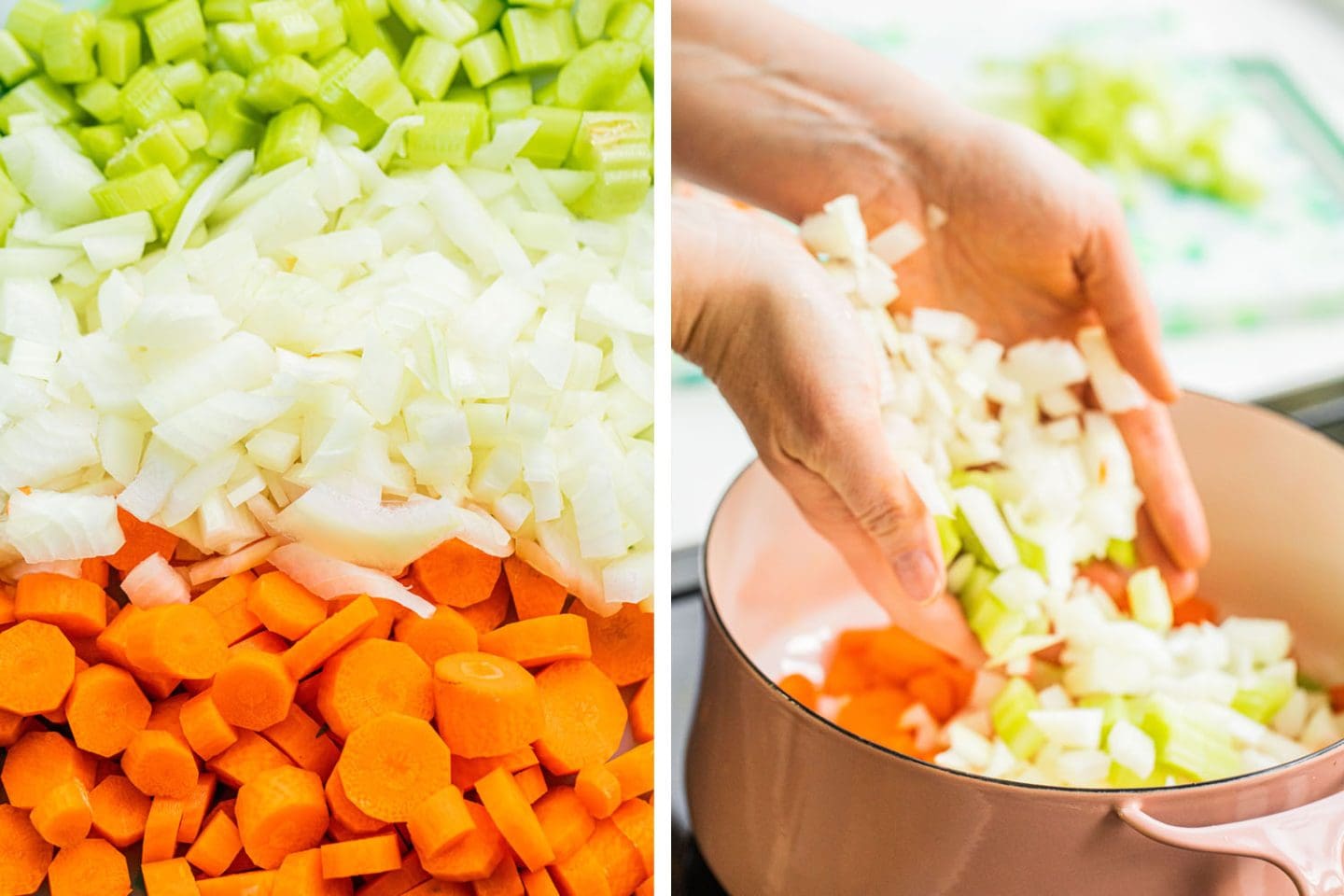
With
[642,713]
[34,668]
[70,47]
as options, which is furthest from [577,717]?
[70,47]

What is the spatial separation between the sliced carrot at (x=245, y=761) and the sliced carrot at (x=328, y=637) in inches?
1.3

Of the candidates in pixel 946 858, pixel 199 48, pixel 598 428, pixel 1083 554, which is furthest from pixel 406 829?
pixel 1083 554

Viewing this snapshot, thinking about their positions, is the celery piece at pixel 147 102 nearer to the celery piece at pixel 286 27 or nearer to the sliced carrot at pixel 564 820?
the celery piece at pixel 286 27

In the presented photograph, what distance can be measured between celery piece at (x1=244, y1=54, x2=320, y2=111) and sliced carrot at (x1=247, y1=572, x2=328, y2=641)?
0.26 meters

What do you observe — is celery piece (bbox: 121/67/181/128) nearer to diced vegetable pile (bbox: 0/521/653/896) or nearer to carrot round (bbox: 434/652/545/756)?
diced vegetable pile (bbox: 0/521/653/896)

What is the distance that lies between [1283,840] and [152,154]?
679 millimetres

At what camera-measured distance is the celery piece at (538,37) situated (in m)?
0.64

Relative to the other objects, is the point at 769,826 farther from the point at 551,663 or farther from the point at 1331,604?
the point at 1331,604

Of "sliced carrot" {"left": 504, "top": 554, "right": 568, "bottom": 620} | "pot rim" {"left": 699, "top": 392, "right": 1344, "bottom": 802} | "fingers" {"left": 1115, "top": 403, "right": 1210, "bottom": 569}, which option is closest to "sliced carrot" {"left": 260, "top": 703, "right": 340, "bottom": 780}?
"sliced carrot" {"left": 504, "top": 554, "right": 568, "bottom": 620}

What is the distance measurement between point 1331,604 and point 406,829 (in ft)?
2.68

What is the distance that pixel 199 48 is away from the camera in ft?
2.11

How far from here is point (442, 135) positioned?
619 mm

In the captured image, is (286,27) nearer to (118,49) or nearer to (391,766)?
(118,49)

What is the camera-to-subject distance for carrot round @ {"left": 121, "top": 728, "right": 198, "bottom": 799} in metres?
0.50
